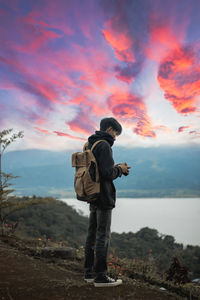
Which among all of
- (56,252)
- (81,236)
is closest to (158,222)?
(81,236)

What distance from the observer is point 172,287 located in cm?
482

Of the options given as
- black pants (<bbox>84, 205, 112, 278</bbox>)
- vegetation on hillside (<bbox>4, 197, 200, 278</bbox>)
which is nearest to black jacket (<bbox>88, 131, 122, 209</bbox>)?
black pants (<bbox>84, 205, 112, 278</bbox>)

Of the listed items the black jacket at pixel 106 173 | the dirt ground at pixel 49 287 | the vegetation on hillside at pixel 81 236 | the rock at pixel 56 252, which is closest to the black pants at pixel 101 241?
the black jacket at pixel 106 173

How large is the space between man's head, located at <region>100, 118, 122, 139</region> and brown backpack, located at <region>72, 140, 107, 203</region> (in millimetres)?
297

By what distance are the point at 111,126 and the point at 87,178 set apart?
2.79 ft

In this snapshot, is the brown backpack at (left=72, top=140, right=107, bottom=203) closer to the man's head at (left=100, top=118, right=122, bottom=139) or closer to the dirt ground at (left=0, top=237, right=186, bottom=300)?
the man's head at (left=100, top=118, right=122, bottom=139)

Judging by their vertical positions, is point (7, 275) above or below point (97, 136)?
below

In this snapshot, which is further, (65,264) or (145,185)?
(145,185)

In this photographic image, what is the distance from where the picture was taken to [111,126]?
3771 millimetres

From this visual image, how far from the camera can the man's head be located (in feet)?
12.4

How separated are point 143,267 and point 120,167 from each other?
296 cm

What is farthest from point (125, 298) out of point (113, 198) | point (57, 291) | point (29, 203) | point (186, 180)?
point (186, 180)

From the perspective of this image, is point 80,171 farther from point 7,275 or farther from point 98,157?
point 7,275

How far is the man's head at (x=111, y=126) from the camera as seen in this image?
3770mm
